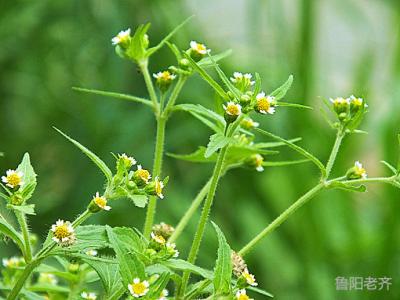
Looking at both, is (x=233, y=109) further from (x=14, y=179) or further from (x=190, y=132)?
(x=190, y=132)

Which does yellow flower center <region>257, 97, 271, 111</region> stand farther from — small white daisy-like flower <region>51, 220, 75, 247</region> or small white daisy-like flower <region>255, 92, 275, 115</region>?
small white daisy-like flower <region>51, 220, 75, 247</region>

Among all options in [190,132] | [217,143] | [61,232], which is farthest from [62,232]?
[190,132]

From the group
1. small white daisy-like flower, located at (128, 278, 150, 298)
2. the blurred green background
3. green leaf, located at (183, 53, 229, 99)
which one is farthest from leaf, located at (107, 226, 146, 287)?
the blurred green background

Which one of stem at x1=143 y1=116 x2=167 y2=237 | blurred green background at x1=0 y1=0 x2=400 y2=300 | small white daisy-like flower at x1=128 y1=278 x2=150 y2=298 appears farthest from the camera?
blurred green background at x1=0 y1=0 x2=400 y2=300

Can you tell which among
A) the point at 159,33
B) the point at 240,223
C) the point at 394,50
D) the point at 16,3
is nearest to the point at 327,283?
the point at 240,223

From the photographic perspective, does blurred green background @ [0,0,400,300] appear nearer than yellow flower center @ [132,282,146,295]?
No

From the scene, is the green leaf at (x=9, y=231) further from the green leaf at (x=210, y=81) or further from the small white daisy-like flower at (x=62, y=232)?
the green leaf at (x=210, y=81)
